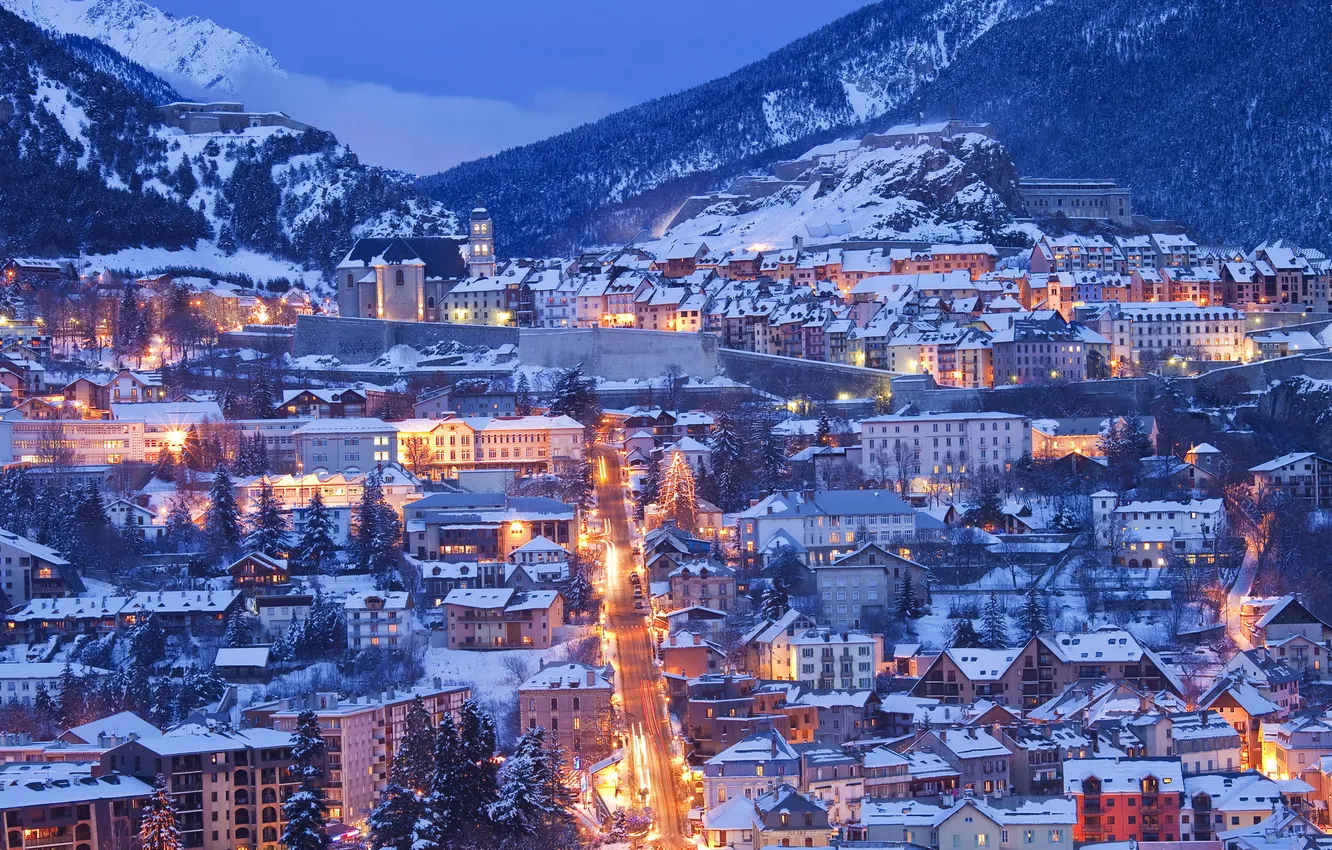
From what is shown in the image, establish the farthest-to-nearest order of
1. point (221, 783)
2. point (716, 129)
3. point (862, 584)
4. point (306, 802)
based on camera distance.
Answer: point (716, 129), point (862, 584), point (221, 783), point (306, 802)

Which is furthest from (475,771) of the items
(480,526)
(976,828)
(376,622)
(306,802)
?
(480,526)

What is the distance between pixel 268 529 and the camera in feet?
208

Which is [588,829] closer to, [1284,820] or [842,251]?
[1284,820]

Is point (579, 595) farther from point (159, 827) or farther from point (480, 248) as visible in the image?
point (480, 248)

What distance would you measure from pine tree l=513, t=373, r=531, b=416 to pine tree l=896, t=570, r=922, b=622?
18760mm

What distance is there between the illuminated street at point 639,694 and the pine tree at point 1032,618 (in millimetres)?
8279

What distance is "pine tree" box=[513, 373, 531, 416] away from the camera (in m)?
76.2

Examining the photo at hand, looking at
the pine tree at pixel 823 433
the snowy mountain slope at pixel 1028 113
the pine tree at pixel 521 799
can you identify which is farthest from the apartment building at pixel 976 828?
the snowy mountain slope at pixel 1028 113

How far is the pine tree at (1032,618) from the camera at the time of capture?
5834 cm

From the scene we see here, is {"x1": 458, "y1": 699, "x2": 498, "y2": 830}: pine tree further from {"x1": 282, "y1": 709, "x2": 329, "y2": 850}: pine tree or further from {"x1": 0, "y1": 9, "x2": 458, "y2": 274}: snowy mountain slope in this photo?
{"x1": 0, "y1": 9, "x2": 458, "y2": 274}: snowy mountain slope

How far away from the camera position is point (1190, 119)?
4564 inches

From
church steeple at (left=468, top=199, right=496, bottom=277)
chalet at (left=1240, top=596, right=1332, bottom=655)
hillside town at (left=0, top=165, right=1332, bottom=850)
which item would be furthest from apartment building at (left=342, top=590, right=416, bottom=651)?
church steeple at (left=468, top=199, right=496, bottom=277)

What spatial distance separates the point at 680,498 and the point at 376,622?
10574 mm

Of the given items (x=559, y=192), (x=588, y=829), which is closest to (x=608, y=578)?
(x=588, y=829)
